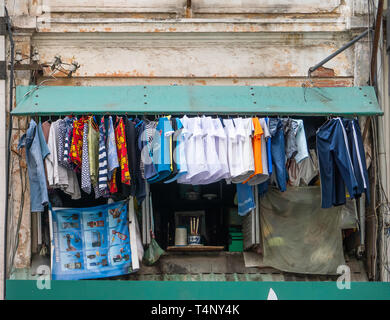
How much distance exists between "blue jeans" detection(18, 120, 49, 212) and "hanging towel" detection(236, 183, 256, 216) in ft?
7.21

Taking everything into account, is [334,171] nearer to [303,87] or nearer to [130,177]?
[303,87]

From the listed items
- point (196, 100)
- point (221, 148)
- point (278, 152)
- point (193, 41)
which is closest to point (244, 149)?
point (221, 148)

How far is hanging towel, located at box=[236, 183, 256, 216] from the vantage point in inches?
424

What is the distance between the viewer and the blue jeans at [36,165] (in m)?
10.4


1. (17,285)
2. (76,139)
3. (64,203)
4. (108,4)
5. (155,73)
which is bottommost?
(17,285)

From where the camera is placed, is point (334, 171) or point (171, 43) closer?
point (334, 171)

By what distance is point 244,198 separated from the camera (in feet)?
35.4

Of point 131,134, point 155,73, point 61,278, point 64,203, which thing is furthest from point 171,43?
point 61,278

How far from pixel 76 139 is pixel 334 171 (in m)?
2.94

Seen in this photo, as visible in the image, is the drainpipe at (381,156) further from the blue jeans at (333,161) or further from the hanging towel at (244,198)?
the hanging towel at (244,198)

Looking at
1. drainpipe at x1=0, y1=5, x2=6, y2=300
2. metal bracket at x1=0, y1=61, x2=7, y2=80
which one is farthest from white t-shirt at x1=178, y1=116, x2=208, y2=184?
metal bracket at x1=0, y1=61, x2=7, y2=80

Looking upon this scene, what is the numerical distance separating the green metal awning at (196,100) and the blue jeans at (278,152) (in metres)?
0.18

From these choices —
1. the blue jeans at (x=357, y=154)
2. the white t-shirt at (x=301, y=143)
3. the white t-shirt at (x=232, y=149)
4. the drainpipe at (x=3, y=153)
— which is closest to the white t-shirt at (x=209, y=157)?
the white t-shirt at (x=232, y=149)

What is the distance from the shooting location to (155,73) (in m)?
11.4
